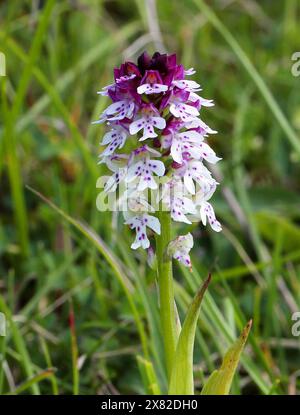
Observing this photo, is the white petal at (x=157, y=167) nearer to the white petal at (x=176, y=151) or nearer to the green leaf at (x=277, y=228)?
the white petal at (x=176, y=151)

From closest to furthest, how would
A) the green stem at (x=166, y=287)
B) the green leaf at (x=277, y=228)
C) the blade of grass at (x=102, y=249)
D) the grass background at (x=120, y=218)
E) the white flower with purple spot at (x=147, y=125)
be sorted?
the white flower with purple spot at (x=147, y=125) < the green stem at (x=166, y=287) < the blade of grass at (x=102, y=249) < the grass background at (x=120, y=218) < the green leaf at (x=277, y=228)

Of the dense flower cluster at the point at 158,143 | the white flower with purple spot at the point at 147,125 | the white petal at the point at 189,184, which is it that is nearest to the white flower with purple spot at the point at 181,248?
the dense flower cluster at the point at 158,143

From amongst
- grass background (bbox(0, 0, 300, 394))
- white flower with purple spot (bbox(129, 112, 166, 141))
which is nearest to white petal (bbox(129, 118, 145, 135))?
white flower with purple spot (bbox(129, 112, 166, 141))

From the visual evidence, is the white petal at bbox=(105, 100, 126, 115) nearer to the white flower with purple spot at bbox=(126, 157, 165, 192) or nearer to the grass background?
the white flower with purple spot at bbox=(126, 157, 165, 192)

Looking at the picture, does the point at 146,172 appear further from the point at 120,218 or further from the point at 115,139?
the point at 120,218

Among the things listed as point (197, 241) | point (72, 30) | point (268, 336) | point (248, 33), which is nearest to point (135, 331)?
point (268, 336)

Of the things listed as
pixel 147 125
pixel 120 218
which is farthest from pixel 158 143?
pixel 120 218
